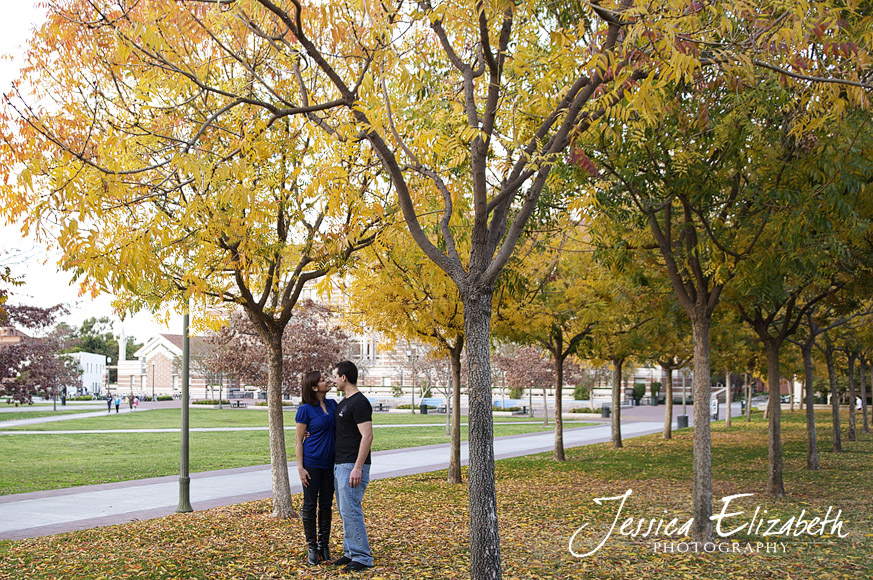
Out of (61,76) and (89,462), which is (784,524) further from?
(89,462)

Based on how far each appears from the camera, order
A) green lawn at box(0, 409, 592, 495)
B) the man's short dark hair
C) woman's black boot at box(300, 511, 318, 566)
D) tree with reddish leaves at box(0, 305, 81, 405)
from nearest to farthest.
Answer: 1. the man's short dark hair
2. woman's black boot at box(300, 511, 318, 566)
3. green lawn at box(0, 409, 592, 495)
4. tree with reddish leaves at box(0, 305, 81, 405)

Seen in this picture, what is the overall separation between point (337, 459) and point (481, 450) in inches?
81.7

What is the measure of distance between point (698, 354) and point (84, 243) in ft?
22.3

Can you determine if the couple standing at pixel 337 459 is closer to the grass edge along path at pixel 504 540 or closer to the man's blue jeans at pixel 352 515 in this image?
the man's blue jeans at pixel 352 515

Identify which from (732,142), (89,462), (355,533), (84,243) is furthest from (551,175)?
(89,462)

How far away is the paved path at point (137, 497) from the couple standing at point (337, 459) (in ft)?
15.4

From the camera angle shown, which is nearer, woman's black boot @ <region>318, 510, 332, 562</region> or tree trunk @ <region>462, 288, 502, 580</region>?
tree trunk @ <region>462, 288, 502, 580</region>

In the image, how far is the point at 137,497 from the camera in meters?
13.6

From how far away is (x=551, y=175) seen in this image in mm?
9234

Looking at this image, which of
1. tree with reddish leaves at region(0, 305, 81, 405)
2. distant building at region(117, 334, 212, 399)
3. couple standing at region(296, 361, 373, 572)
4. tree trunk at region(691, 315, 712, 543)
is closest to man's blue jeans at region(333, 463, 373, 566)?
couple standing at region(296, 361, 373, 572)

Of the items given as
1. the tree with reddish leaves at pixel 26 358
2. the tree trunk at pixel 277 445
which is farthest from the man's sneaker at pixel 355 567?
the tree with reddish leaves at pixel 26 358

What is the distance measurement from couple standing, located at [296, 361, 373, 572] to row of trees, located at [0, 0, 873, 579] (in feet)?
5.21

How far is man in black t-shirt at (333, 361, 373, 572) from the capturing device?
7301 mm

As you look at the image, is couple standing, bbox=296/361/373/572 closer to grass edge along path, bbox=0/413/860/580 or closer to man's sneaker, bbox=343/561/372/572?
man's sneaker, bbox=343/561/372/572
